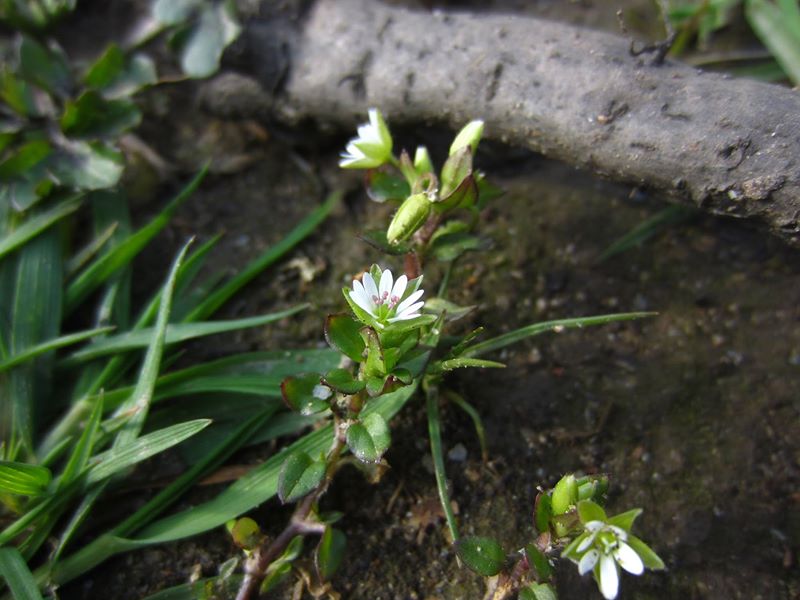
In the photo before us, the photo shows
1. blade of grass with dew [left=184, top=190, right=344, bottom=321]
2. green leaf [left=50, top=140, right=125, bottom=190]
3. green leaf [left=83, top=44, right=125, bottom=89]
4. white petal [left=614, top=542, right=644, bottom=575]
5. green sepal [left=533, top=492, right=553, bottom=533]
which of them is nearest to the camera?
white petal [left=614, top=542, right=644, bottom=575]

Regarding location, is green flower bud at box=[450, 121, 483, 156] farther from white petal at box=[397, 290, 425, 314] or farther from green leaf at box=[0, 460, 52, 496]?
green leaf at box=[0, 460, 52, 496]

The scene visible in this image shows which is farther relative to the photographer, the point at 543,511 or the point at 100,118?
the point at 100,118

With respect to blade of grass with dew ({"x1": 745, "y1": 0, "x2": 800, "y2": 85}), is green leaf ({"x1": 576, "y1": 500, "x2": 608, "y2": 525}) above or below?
below

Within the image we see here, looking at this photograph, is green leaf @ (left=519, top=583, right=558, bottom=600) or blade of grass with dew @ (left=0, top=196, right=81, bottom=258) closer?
green leaf @ (left=519, top=583, right=558, bottom=600)

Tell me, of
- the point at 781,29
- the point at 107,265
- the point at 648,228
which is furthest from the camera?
the point at 781,29

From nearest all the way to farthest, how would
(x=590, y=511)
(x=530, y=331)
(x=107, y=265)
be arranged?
(x=590, y=511)
(x=530, y=331)
(x=107, y=265)

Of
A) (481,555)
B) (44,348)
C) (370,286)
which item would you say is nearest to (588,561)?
(481,555)

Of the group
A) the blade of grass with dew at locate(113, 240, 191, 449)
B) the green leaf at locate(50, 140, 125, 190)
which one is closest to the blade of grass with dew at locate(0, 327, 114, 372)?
the blade of grass with dew at locate(113, 240, 191, 449)

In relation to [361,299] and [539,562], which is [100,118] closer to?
[361,299]

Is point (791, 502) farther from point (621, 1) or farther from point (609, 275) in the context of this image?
point (621, 1)
